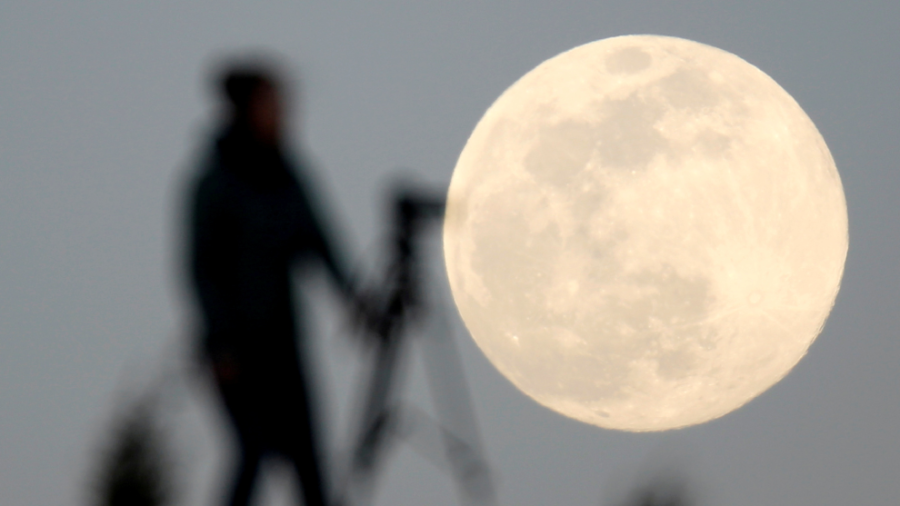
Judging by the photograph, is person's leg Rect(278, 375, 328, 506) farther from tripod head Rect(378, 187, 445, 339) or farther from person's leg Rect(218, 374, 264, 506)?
tripod head Rect(378, 187, 445, 339)

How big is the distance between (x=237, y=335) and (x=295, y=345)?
0.27m

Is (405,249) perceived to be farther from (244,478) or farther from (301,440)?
(244,478)

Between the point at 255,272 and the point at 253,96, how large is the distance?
0.76m

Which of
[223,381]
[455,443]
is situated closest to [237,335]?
[223,381]

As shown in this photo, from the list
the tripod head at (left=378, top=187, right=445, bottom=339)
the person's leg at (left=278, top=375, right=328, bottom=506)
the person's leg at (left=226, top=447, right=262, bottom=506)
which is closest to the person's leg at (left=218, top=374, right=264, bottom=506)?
the person's leg at (left=226, top=447, right=262, bottom=506)

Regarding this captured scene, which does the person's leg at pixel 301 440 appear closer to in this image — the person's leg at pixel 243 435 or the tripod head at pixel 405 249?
the person's leg at pixel 243 435

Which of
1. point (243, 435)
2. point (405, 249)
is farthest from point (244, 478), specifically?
point (405, 249)

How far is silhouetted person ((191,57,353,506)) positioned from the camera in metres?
4.30

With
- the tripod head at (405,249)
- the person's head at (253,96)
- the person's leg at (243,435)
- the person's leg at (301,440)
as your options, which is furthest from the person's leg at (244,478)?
the person's head at (253,96)

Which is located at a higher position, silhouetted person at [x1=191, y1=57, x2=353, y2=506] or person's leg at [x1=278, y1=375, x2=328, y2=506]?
silhouetted person at [x1=191, y1=57, x2=353, y2=506]

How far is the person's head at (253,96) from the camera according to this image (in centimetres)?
436

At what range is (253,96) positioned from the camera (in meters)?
4.36

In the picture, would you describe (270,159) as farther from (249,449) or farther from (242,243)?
(249,449)

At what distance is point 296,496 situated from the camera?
445 cm
